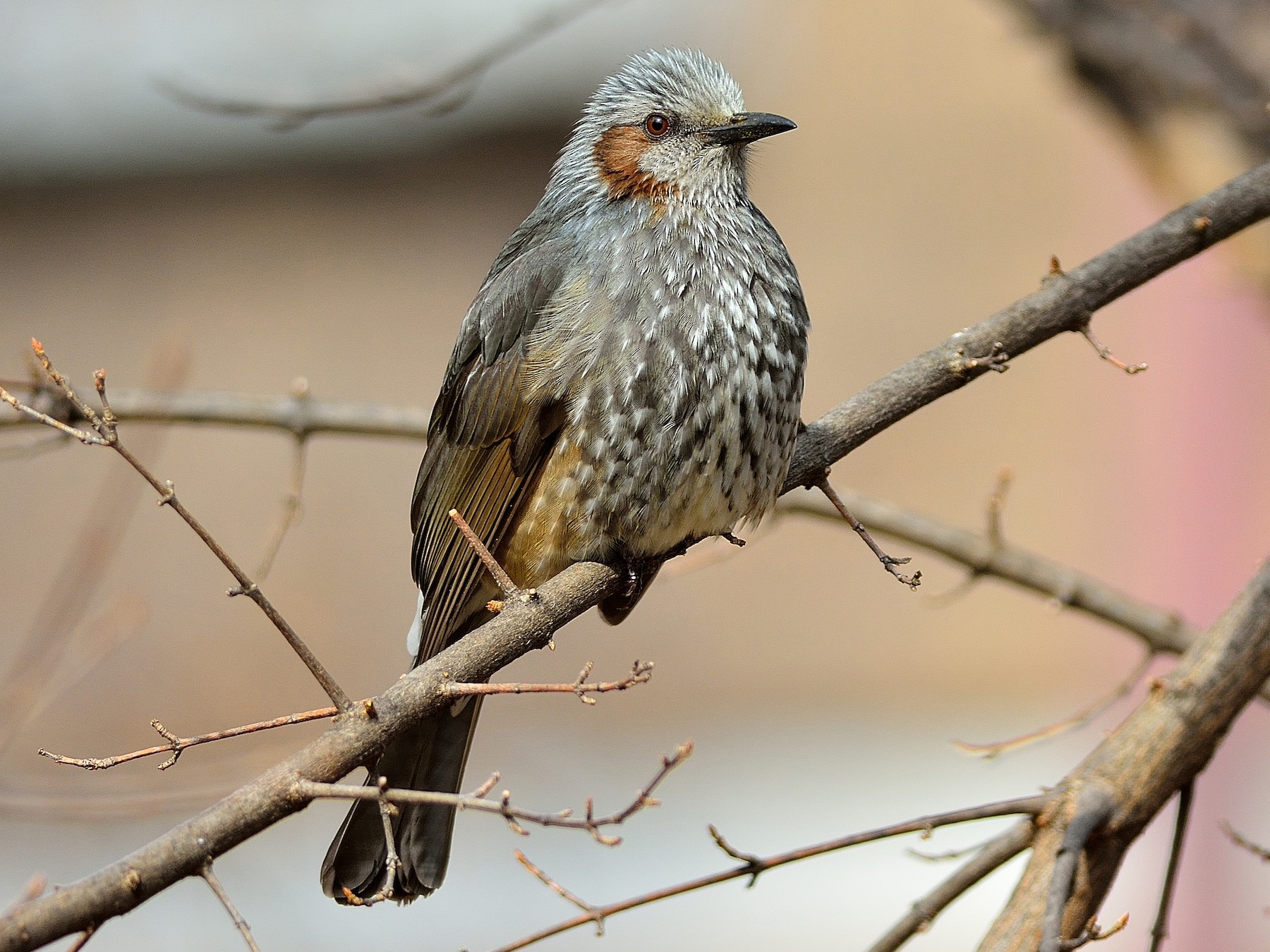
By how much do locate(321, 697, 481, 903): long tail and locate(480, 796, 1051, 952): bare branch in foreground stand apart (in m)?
0.34

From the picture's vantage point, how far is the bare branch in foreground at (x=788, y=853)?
208 centimetres

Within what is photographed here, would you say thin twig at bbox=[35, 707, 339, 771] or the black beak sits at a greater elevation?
the black beak

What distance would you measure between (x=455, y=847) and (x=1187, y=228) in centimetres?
489

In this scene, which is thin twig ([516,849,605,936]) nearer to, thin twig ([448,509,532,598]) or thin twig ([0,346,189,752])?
thin twig ([448,509,532,598])

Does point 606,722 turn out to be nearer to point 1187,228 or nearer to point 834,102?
point 834,102

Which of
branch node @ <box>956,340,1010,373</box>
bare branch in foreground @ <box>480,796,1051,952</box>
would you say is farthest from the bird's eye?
bare branch in foreground @ <box>480,796,1051,952</box>

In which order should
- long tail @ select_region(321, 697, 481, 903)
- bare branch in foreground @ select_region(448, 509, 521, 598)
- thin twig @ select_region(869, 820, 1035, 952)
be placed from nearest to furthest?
bare branch in foreground @ select_region(448, 509, 521, 598)
thin twig @ select_region(869, 820, 1035, 952)
long tail @ select_region(321, 697, 481, 903)

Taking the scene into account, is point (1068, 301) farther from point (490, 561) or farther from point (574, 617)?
point (490, 561)

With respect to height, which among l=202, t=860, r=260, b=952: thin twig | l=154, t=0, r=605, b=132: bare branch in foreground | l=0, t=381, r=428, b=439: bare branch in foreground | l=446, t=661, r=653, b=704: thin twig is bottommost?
l=202, t=860, r=260, b=952: thin twig

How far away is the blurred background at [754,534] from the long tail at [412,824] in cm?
307

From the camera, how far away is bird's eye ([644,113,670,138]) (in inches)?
121

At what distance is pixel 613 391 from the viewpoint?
272 centimetres

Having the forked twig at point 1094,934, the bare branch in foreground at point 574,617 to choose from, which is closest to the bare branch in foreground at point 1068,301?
the bare branch in foreground at point 574,617

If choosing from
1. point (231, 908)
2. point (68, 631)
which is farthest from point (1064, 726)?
point (68, 631)
